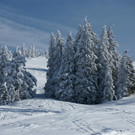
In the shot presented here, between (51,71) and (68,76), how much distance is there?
8.10m

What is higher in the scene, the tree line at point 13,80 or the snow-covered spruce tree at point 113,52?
the snow-covered spruce tree at point 113,52

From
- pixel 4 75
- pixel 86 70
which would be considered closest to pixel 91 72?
pixel 86 70

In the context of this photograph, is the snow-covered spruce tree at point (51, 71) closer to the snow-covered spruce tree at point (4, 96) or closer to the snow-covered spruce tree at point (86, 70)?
the snow-covered spruce tree at point (86, 70)

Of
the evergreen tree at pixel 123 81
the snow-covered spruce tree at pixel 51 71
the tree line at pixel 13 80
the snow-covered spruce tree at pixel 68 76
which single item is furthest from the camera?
the snow-covered spruce tree at pixel 51 71

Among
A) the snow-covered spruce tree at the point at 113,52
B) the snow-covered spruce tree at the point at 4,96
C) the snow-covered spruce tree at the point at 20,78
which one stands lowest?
the snow-covered spruce tree at the point at 4,96

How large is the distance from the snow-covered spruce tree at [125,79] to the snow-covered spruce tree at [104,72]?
1.20 meters

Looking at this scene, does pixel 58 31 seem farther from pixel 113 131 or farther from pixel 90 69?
pixel 113 131

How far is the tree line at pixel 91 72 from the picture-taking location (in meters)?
27.0

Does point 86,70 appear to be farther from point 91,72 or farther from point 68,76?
point 68,76

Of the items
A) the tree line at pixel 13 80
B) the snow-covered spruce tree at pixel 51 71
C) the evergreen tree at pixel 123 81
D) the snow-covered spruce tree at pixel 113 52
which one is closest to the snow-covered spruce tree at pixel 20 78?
the tree line at pixel 13 80

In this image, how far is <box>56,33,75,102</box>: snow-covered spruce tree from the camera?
27.9 m

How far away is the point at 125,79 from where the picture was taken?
2661 centimetres

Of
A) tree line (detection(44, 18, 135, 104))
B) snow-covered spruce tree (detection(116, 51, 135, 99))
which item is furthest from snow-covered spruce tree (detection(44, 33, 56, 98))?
snow-covered spruce tree (detection(116, 51, 135, 99))

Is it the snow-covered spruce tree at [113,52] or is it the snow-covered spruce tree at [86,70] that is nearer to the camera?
the snow-covered spruce tree at [86,70]
